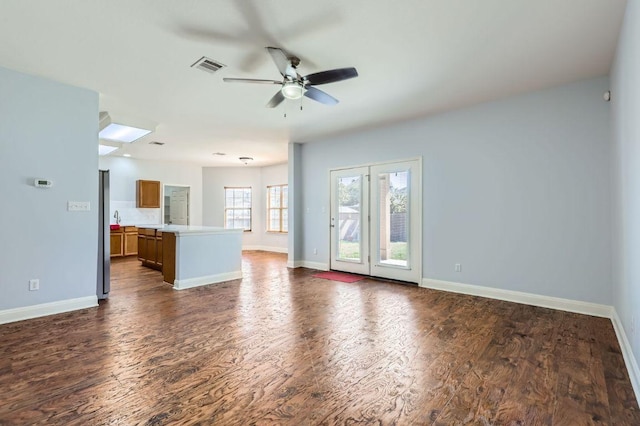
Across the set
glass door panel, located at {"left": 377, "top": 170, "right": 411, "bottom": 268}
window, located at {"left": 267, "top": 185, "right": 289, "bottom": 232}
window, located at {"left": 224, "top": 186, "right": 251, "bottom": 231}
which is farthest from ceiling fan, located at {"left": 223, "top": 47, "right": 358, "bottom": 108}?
window, located at {"left": 224, "top": 186, "right": 251, "bottom": 231}

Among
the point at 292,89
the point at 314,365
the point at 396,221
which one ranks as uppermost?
the point at 292,89

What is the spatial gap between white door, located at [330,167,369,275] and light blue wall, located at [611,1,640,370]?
3.46 m

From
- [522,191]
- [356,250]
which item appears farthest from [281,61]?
[356,250]

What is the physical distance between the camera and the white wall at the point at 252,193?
1027 centimetres

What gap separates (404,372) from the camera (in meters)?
2.38

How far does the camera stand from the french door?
5.30 metres

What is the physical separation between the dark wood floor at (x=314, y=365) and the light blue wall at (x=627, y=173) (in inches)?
18.6

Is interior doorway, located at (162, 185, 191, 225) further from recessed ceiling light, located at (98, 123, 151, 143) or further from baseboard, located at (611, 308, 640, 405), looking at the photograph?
baseboard, located at (611, 308, 640, 405)

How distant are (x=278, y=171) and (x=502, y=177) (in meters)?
6.87

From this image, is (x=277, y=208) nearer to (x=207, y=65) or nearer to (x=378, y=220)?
(x=378, y=220)

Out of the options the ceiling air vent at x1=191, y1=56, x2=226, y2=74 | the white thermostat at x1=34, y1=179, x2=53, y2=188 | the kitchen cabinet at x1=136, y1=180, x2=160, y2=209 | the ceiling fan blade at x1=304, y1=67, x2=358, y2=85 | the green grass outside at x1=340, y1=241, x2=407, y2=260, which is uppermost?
the ceiling air vent at x1=191, y1=56, x2=226, y2=74

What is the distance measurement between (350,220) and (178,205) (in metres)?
6.19

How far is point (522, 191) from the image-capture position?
417 cm

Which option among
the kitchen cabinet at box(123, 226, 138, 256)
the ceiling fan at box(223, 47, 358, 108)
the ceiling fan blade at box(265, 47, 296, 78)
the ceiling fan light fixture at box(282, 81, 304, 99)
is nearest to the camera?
the ceiling fan blade at box(265, 47, 296, 78)
